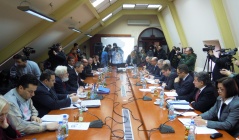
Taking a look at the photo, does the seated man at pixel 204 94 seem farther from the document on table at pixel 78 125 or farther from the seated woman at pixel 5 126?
the seated woman at pixel 5 126

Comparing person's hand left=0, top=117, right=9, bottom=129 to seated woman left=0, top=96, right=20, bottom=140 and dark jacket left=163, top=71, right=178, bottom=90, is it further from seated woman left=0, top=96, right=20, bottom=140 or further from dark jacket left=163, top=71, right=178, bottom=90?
dark jacket left=163, top=71, right=178, bottom=90

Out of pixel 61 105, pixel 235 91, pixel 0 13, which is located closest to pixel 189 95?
pixel 235 91

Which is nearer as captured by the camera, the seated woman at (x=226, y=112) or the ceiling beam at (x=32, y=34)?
the seated woman at (x=226, y=112)

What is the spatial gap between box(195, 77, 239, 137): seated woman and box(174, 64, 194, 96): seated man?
3.29 feet

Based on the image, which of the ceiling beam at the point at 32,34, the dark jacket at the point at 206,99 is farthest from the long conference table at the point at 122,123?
the ceiling beam at the point at 32,34

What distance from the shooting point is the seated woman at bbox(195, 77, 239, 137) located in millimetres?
2074

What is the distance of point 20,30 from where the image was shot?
16.2 ft

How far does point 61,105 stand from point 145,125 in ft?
3.69

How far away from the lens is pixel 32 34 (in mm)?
5180

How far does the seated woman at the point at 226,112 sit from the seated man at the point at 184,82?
1.00 metres

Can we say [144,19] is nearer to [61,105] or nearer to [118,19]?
[118,19]

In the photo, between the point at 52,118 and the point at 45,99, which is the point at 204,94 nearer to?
the point at 52,118

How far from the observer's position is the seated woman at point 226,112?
207 cm

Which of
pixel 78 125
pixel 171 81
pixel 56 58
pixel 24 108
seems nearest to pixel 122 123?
pixel 78 125
